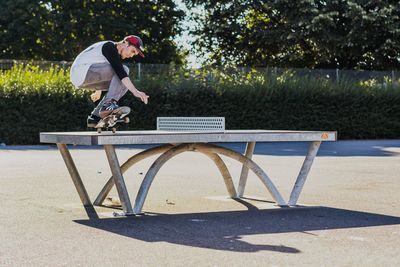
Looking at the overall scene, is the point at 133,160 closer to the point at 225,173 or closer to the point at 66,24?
the point at 225,173

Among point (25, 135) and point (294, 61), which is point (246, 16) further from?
point (25, 135)

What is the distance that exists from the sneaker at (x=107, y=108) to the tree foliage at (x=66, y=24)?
35.1 meters

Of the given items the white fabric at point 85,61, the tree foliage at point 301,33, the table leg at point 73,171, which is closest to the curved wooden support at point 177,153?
the table leg at point 73,171

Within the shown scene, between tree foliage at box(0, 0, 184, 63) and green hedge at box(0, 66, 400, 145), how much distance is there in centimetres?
1588

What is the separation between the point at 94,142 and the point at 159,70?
2079cm

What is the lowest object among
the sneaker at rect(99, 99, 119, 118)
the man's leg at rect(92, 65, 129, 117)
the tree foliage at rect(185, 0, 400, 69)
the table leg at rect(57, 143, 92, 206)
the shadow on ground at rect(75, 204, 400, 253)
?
the shadow on ground at rect(75, 204, 400, 253)

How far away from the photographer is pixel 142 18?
1784 inches

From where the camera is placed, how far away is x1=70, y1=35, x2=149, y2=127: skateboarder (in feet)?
27.6

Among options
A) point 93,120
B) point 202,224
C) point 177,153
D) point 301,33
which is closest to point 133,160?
point 177,153

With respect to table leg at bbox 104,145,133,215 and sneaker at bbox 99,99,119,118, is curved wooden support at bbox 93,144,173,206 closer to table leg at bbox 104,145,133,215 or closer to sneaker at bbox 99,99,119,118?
table leg at bbox 104,145,133,215

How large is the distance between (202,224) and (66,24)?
36216 millimetres

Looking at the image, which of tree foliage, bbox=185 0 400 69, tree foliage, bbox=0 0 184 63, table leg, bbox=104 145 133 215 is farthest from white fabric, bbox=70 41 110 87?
tree foliage, bbox=0 0 184 63

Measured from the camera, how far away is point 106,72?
8555 millimetres

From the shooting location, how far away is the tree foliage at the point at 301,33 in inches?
1502
